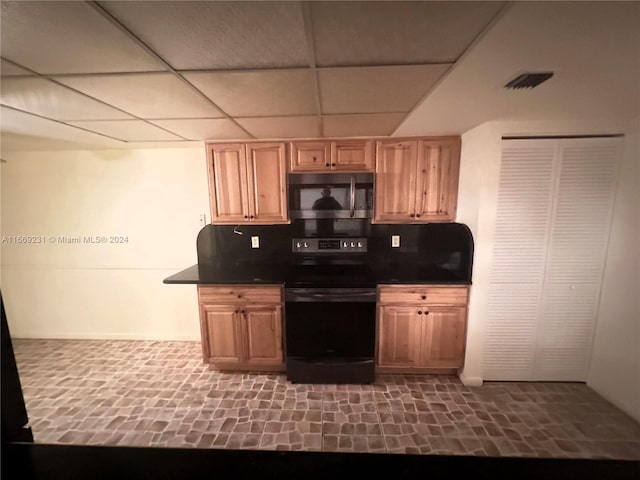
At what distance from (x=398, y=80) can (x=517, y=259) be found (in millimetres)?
1926

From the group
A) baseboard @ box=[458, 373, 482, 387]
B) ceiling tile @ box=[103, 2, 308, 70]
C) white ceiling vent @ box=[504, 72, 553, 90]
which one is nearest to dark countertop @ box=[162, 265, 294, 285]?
ceiling tile @ box=[103, 2, 308, 70]

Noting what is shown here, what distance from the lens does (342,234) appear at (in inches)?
110

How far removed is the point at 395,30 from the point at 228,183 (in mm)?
2092

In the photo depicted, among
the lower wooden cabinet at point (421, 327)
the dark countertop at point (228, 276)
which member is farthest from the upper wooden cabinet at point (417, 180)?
the dark countertop at point (228, 276)

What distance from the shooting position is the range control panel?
278 centimetres

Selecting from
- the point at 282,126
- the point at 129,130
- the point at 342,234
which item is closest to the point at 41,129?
the point at 129,130

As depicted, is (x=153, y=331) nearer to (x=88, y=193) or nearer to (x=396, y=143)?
(x=88, y=193)

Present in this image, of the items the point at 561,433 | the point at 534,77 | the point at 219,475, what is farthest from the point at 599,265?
the point at 219,475

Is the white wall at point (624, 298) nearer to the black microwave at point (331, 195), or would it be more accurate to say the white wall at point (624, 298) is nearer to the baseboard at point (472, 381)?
the baseboard at point (472, 381)

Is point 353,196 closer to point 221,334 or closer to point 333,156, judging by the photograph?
point 333,156

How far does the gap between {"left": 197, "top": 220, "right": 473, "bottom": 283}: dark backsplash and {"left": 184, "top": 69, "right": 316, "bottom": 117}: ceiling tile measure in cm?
130

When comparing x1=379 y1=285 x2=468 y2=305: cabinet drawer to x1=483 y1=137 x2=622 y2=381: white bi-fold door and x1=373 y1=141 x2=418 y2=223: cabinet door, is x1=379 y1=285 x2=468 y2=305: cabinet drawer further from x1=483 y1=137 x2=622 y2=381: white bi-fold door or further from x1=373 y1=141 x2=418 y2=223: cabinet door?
x1=373 y1=141 x2=418 y2=223: cabinet door

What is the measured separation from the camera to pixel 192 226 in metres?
2.98

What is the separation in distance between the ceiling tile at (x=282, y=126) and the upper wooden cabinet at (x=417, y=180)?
29.6 inches
